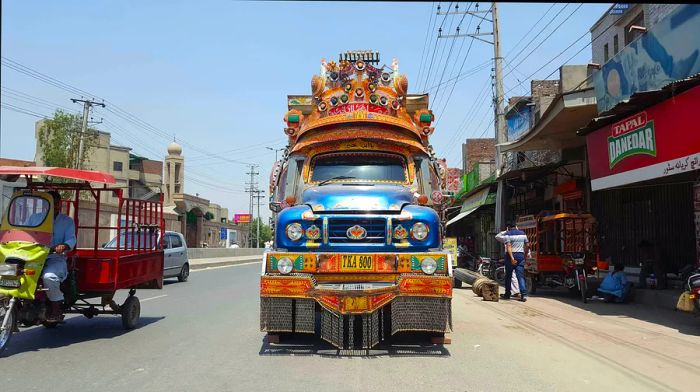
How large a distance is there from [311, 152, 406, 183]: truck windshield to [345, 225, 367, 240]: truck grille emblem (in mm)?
1438

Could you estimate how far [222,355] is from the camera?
22.2 feet

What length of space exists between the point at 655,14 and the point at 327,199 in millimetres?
16007

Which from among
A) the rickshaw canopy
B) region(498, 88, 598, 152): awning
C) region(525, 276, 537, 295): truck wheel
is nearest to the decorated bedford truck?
the rickshaw canopy

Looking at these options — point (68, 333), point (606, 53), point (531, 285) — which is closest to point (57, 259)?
point (68, 333)

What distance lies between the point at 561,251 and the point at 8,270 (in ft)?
39.8

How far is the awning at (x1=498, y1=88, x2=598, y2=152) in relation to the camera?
1341 centimetres

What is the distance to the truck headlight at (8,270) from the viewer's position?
263 inches

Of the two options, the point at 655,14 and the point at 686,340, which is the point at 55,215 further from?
the point at 655,14

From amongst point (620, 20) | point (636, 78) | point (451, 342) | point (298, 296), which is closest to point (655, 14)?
point (620, 20)

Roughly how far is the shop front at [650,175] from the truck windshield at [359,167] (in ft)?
16.3

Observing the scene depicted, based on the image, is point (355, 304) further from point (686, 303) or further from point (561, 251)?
point (561, 251)

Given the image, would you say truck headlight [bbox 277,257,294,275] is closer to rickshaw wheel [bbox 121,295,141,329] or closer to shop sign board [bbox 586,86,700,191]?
rickshaw wheel [bbox 121,295,141,329]

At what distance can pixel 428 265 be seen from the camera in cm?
654

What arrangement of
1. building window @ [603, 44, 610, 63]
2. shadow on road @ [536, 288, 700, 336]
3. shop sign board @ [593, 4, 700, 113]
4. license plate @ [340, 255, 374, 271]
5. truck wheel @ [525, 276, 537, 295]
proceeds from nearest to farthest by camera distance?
license plate @ [340, 255, 374, 271] → shadow on road @ [536, 288, 700, 336] → shop sign board @ [593, 4, 700, 113] → truck wheel @ [525, 276, 537, 295] → building window @ [603, 44, 610, 63]
